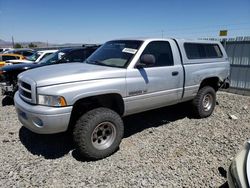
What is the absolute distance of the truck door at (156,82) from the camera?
3955 mm

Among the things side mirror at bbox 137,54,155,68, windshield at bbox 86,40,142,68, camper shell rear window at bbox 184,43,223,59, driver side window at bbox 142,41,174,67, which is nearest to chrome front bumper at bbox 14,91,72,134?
windshield at bbox 86,40,142,68

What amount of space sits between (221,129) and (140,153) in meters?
2.16

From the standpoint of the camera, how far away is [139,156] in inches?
149

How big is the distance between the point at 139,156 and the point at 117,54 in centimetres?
190

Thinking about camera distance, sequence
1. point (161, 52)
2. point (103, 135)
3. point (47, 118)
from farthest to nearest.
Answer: point (161, 52)
point (103, 135)
point (47, 118)

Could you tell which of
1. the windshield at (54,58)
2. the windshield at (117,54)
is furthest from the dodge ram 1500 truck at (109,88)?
the windshield at (54,58)

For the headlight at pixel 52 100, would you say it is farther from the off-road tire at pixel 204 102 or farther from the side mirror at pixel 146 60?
the off-road tire at pixel 204 102

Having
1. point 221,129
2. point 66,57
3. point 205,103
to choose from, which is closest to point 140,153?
point 221,129

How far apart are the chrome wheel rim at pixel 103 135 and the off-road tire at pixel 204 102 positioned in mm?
2468

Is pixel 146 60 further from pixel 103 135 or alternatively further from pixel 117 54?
pixel 103 135

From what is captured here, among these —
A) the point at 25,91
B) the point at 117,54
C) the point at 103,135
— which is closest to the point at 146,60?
the point at 117,54

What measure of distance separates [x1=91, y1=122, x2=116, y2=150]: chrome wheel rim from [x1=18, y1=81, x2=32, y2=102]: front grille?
112cm

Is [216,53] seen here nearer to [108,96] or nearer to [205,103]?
[205,103]

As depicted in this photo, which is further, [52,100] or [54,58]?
[54,58]
